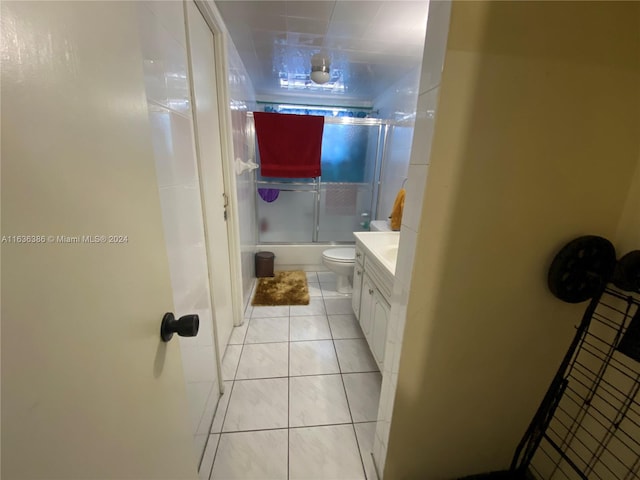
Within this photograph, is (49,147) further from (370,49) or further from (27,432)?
(370,49)

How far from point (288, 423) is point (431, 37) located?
1.74m

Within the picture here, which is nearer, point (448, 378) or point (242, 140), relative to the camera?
point (448, 378)

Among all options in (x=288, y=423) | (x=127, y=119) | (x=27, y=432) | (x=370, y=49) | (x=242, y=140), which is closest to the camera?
(x=27, y=432)

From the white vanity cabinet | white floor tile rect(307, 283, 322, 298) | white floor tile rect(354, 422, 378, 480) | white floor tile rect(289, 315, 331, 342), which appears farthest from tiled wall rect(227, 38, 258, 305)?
white floor tile rect(354, 422, 378, 480)

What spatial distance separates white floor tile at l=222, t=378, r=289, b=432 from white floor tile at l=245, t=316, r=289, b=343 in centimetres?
39

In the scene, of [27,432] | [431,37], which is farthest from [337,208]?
[27,432]

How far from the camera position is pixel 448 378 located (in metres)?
0.96

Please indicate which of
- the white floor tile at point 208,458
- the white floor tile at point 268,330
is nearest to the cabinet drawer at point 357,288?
the white floor tile at point 268,330

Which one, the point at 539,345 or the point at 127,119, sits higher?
the point at 127,119

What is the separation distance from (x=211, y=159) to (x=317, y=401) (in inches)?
60.2

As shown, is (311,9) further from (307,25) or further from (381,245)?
(381,245)

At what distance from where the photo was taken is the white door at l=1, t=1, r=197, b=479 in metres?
0.29

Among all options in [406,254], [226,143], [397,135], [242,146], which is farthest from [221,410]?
[397,135]

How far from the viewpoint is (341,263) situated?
8.17ft
